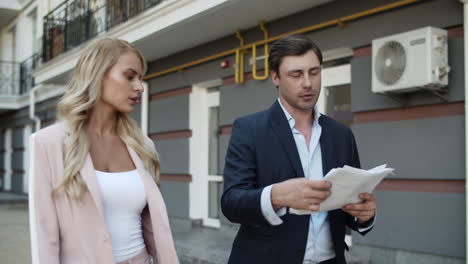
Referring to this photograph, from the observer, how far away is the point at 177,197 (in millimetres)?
8047

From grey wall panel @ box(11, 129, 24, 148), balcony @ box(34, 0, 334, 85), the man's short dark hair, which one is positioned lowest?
grey wall panel @ box(11, 129, 24, 148)

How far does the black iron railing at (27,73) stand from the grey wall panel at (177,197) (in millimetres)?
8727

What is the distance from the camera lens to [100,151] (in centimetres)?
218

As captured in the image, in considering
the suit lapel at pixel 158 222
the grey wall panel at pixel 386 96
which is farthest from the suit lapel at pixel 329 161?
the grey wall panel at pixel 386 96

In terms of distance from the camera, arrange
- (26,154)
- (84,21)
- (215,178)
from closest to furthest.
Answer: (215,178) < (84,21) < (26,154)

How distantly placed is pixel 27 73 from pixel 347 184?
614 inches

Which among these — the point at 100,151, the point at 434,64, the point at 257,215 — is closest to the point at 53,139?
the point at 100,151

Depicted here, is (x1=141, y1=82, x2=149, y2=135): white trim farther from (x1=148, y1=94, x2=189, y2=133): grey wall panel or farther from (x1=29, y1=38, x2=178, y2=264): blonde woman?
(x1=29, y1=38, x2=178, y2=264): blonde woman

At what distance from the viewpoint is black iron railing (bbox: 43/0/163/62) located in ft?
27.3

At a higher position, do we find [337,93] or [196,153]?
[337,93]

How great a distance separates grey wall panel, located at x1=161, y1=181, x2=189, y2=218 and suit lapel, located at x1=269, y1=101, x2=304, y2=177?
228 inches

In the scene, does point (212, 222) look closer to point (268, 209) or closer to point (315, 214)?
point (315, 214)

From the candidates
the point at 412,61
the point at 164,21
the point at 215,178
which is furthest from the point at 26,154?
the point at 412,61

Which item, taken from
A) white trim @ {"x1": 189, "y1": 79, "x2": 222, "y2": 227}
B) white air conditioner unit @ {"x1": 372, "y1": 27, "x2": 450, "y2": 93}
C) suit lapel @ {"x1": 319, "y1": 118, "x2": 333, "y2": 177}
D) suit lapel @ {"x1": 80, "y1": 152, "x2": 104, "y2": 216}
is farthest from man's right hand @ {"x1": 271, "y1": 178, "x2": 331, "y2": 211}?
white trim @ {"x1": 189, "y1": 79, "x2": 222, "y2": 227}
